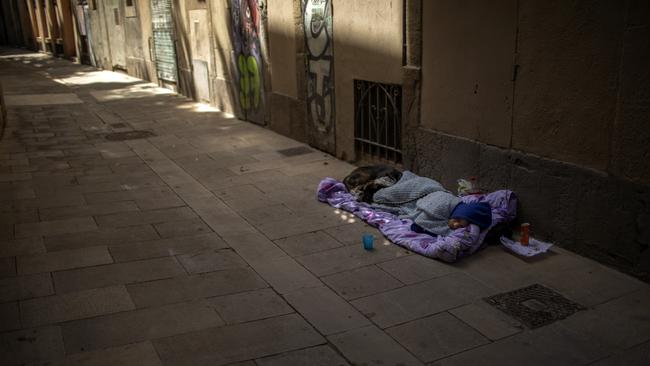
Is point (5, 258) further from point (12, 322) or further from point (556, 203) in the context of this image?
point (556, 203)

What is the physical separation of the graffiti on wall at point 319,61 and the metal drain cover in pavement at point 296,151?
38cm

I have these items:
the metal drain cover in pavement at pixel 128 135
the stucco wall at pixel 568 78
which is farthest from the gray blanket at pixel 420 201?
the metal drain cover in pavement at pixel 128 135

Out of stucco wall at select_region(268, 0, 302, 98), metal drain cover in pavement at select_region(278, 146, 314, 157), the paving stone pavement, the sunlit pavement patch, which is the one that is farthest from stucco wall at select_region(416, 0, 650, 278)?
the sunlit pavement patch

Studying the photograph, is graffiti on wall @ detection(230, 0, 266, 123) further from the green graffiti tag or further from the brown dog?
the brown dog

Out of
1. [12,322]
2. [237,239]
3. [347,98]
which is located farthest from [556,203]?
[12,322]

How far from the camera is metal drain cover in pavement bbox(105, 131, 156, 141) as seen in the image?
994cm

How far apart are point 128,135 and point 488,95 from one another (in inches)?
270

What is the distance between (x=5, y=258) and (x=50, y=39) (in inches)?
1153

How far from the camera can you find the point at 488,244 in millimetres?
5078

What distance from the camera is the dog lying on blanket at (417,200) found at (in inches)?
196

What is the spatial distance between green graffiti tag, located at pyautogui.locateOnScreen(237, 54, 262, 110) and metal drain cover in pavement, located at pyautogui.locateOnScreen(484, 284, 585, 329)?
282 inches

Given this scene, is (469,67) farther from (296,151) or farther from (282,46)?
(282,46)

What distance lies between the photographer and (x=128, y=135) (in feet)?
33.4

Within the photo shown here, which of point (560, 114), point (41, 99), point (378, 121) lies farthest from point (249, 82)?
point (560, 114)
